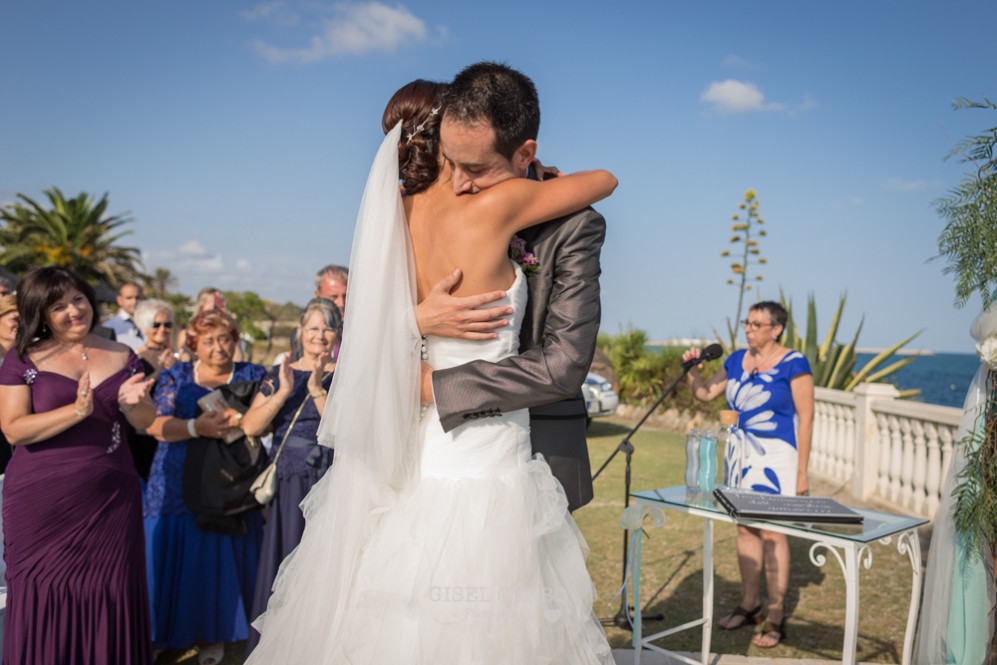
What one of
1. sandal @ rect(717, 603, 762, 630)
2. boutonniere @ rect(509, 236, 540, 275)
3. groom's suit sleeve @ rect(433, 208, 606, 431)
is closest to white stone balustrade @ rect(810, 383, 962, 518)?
sandal @ rect(717, 603, 762, 630)

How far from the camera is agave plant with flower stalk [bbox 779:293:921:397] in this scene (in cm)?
1190

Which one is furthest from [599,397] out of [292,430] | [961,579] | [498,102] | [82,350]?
[498,102]

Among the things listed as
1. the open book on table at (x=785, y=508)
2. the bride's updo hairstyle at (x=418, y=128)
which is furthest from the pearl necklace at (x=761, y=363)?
the bride's updo hairstyle at (x=418, y=128)

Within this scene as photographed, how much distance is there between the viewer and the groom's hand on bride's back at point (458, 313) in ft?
6.96

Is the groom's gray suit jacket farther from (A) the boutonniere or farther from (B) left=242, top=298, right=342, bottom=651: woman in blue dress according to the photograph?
(B) left=242, top=298, right=342, bottom=651: woman in blue dress

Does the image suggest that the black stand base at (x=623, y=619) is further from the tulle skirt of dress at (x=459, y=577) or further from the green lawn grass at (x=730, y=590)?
the tulle skirt of dress at (x=459, y=577)

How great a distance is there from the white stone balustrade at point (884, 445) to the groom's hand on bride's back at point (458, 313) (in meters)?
6.08

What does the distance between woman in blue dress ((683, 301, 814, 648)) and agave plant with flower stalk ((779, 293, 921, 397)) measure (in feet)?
22.7

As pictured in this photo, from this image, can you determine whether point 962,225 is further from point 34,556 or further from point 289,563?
point 34,556

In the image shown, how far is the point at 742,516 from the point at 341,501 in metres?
2.21

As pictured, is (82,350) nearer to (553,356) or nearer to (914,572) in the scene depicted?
(553,356)

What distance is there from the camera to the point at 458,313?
6.96 ft

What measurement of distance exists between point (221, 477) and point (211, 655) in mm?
1152

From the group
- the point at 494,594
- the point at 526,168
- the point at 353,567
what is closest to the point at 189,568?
the point at 353,567
